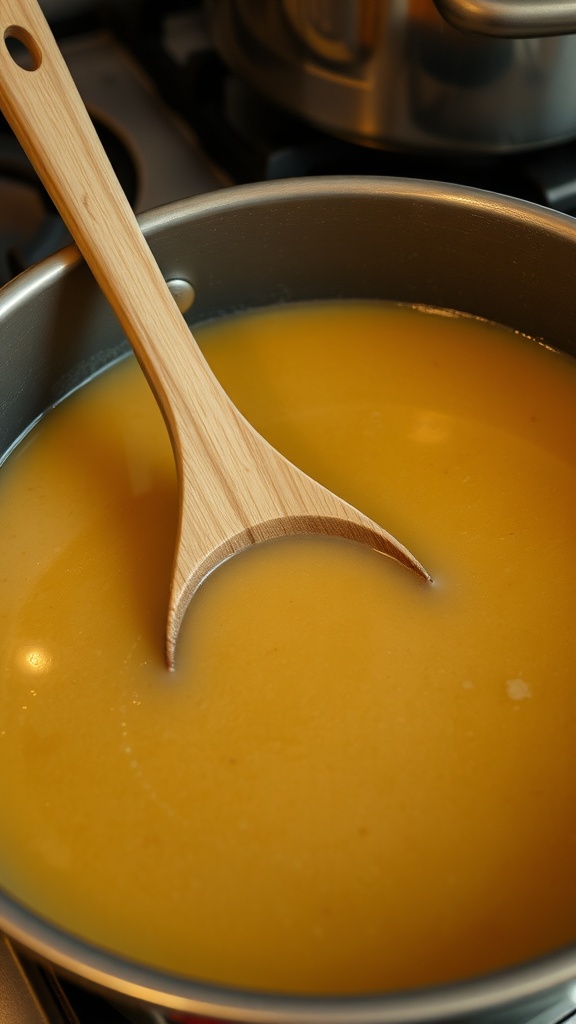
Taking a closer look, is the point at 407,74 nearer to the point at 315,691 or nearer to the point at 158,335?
the point at 158,335

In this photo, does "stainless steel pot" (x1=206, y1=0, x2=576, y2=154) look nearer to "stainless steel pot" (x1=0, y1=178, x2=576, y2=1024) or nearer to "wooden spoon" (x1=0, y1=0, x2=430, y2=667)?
"stainless steel pot" (x1=0, y1=178, x2=576, y2=1024)

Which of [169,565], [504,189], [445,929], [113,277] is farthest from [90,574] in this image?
[504,189]

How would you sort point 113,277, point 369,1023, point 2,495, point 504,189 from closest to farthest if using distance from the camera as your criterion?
point 369,1023 < point 113,277 < point 2,495 < point 504,189

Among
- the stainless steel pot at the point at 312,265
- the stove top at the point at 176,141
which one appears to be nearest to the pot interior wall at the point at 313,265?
the stainless steel pot at the point at 312,265

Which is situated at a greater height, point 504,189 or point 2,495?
point 504,189

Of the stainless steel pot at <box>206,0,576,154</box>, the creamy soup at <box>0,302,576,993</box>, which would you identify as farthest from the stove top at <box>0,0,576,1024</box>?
the creamy soup at <box>0,302,576,993</box>

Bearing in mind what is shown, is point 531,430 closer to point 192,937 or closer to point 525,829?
point 525,829
